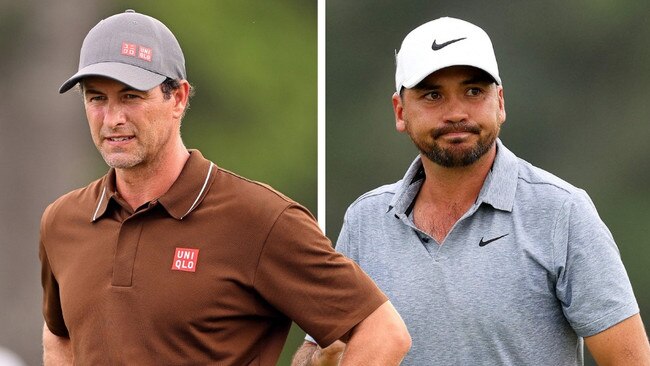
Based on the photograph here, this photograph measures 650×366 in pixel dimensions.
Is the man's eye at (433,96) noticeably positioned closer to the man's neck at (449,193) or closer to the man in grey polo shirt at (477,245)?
the man in grey polo shirt at (477,245)

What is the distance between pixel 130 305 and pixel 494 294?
2.59 ft

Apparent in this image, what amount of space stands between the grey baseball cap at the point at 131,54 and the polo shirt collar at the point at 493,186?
60 centimetres

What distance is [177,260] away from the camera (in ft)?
7.93

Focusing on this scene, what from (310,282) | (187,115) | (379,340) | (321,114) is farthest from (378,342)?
(187,115)

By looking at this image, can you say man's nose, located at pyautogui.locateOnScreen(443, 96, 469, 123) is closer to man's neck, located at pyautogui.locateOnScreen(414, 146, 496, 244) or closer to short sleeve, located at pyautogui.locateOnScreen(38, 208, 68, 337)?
man's neck, located at pyautogui.locateOnScreen(414, 146, 496, 244)

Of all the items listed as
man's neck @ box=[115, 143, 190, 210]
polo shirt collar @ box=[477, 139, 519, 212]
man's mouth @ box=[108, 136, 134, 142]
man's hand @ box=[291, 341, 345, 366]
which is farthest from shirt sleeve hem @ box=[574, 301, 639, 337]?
man's mouth @ box=[108, 136, 134, 142]

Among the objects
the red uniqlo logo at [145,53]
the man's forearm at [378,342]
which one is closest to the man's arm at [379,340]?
the man's forearm at [378,342]

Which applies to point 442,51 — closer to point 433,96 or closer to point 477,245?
point 433,96

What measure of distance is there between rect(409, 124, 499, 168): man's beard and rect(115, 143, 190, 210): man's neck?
23.4 inches

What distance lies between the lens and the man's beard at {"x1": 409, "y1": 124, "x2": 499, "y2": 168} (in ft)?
8.75

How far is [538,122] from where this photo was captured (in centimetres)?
363

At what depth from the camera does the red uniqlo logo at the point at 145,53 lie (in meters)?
2.55

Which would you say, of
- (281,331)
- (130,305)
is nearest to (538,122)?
(281,331)

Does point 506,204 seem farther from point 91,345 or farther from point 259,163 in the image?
point 259,163
